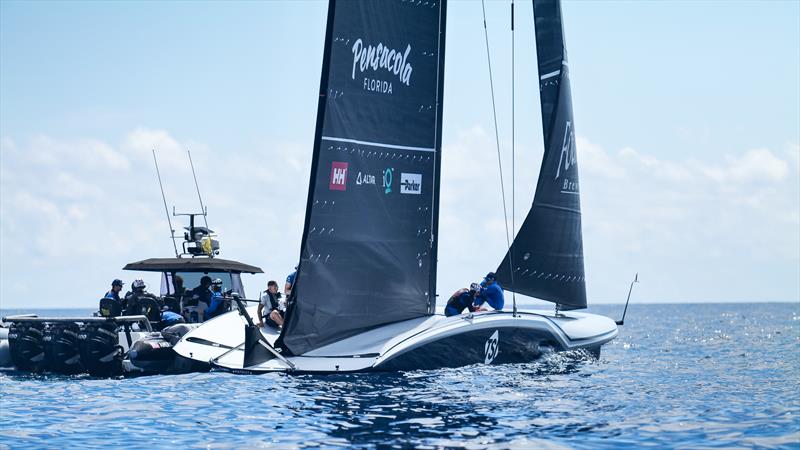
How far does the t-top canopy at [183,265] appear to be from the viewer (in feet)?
70.8

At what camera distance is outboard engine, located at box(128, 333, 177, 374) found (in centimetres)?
1736

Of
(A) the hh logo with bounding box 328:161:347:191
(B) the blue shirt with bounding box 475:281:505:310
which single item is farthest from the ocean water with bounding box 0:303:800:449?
(A) the hh logo with bounding box 328:161:347:191

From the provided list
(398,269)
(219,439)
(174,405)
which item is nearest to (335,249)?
(398,269)

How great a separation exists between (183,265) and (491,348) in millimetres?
8503

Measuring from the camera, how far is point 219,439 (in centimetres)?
1070

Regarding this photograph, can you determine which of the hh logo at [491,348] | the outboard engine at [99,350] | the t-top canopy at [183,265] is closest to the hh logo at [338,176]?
the hh logo at [491,348]

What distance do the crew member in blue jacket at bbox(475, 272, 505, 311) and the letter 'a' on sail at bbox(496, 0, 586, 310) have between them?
0.74m

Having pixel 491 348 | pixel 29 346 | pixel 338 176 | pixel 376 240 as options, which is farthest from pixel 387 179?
pixel 29 346

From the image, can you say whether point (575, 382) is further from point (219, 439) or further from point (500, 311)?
point (219, 439)

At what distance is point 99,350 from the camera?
56.8 feet

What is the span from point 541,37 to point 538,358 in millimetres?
8021

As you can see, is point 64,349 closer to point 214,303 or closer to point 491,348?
point 214,303

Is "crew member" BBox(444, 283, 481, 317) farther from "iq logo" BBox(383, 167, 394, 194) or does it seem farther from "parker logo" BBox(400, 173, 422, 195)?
"iq logo" BBox(383, 167, 394, 194)

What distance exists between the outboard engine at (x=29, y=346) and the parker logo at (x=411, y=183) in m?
7.40
